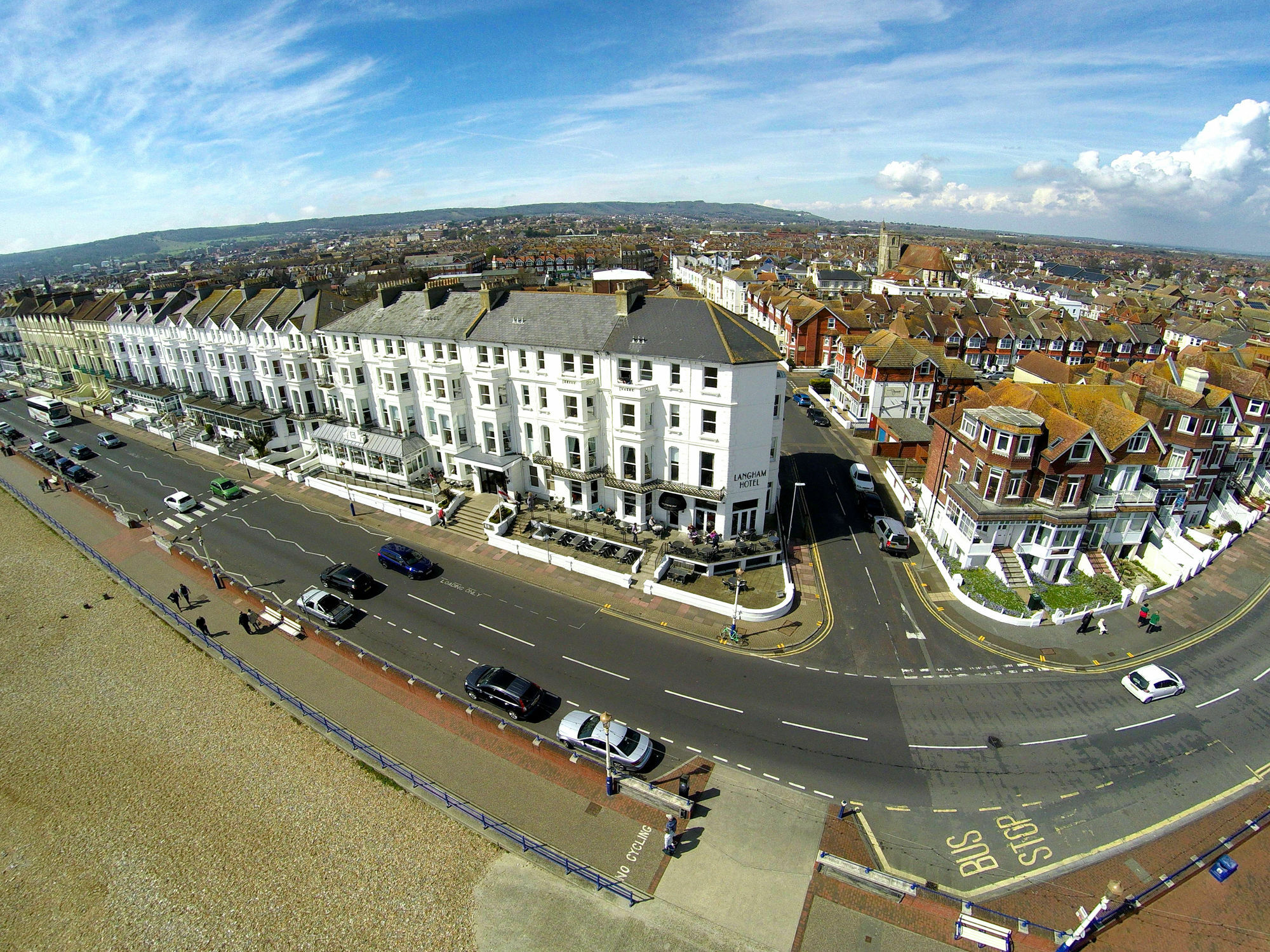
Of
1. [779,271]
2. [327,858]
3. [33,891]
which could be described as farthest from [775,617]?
[779,271]

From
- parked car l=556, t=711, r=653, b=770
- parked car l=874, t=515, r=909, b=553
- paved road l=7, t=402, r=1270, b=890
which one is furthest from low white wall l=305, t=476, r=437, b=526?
parked car l=874, t=515, r=909, b=553

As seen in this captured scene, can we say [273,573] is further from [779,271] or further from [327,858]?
[779,271]

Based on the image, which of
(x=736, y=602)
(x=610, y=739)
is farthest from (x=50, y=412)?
(x=736, y=602)

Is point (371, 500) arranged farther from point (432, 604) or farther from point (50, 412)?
point (50, 412)

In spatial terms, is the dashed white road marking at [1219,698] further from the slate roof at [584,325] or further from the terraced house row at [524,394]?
the slate roof at [584,325]

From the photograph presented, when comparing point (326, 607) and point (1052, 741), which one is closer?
point (1052, 741)

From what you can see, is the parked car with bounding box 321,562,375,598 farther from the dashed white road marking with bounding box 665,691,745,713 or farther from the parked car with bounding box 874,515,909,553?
the parked car with bounding box 874,515,909,553
